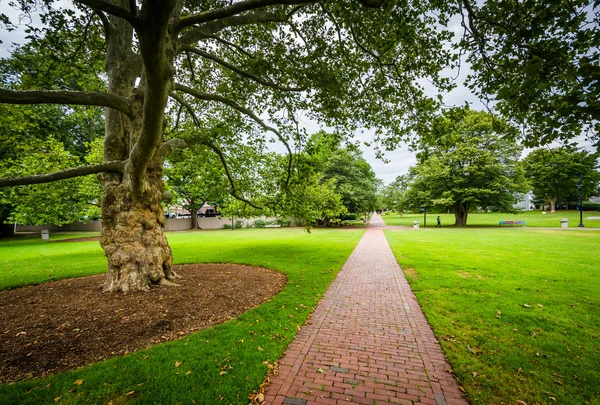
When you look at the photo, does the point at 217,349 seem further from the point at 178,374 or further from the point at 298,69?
the point at 298,69

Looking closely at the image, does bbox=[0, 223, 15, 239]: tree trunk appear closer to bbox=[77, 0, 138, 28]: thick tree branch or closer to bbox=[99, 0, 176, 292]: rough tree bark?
bbox=[99, 0, 176, 292]: rough tree bark

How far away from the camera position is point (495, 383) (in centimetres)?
314

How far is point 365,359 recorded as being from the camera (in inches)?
147

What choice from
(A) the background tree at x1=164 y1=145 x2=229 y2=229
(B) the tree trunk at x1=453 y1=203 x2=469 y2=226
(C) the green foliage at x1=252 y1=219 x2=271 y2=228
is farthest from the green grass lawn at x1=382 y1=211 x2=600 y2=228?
(A) the background tree at x1=164 y1=145 x2=229 y2=229

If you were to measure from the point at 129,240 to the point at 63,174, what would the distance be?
1.99 metres

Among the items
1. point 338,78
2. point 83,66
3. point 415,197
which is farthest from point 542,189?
point 83,66

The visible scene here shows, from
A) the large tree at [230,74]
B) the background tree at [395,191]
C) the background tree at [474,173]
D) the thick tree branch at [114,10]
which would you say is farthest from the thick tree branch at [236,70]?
the background tree at [395,191]

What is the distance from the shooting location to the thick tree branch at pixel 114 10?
99.4 inches

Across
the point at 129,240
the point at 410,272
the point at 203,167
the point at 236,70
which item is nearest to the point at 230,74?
the point at 236,70

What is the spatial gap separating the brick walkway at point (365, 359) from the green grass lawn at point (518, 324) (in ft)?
1.09

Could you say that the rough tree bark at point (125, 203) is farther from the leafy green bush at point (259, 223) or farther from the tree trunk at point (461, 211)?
the tree trunk at point (461, 211)

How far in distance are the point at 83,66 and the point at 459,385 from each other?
11.5 metres

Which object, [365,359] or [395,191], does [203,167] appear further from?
[395,191]

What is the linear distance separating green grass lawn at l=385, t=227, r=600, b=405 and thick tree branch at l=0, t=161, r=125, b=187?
7926mm
